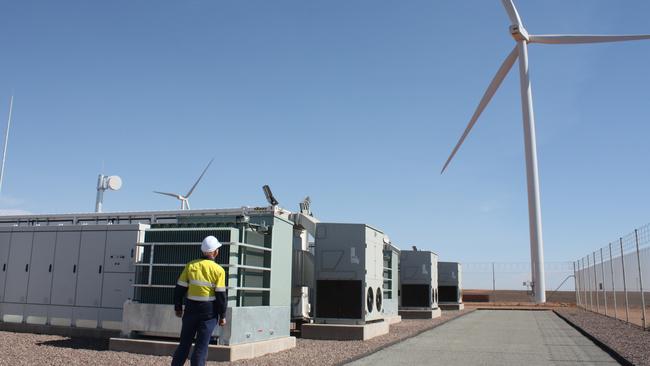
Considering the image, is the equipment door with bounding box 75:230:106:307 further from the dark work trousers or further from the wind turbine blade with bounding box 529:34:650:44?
the wind turbine blade with bounding box 529:34:650:44

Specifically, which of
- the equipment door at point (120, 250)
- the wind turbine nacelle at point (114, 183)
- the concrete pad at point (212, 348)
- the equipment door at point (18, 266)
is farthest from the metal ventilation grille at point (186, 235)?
the wind turbine nacelle at point (114, 183)

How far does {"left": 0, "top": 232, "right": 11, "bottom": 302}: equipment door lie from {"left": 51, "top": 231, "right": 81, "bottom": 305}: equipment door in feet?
5.83

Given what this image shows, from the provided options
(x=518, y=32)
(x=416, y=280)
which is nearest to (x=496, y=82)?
(x=518, y=32)

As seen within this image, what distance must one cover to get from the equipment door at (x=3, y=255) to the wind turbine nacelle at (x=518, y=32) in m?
25.7

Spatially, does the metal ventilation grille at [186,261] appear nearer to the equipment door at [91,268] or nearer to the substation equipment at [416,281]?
the equipment door at [91,268]

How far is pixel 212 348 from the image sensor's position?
33.6ft

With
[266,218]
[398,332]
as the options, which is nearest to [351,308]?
[398,332]

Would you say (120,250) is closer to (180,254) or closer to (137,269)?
(137,269)

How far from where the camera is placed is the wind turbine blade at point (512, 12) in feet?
100

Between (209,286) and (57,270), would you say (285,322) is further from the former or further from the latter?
(57,270)

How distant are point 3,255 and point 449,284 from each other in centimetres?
2665

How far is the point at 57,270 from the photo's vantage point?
15008mm

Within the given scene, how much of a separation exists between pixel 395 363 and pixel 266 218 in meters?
4.22

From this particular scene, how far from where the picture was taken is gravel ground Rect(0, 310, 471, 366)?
991cm
